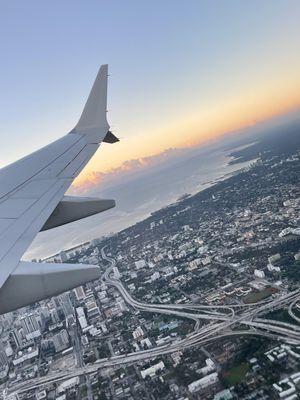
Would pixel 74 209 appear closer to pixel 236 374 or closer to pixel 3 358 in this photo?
pixel 236 374

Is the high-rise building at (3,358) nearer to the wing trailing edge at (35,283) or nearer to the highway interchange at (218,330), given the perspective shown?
the highway interchange at (218,330)

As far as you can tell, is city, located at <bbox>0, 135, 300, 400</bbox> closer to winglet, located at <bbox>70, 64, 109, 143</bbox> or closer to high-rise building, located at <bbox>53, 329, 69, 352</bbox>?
high-rise building, located at <bbox>53, 329, 69, 352</bbox>

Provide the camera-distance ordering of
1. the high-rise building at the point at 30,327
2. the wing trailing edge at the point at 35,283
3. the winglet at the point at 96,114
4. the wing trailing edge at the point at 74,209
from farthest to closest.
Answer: the high-rise building at the point at 30,327 → the winglet at the point at 96,114 → the wing trailing edge at the point at 74,209 → the wing trailing edge at the point at 35,283

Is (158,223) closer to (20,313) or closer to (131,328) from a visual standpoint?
(20,313)

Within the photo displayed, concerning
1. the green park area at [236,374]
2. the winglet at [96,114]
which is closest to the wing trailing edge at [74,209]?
the winglet at [96,114]

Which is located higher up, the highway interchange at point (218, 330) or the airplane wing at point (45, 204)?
the airplane wing at point (45, 204)

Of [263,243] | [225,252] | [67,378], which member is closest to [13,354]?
[67,378]
